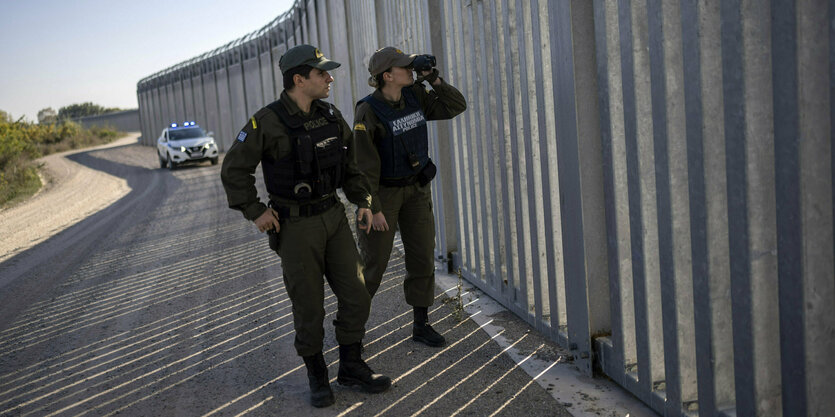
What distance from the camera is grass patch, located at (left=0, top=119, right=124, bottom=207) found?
62.8 feet

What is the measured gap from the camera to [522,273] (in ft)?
16.0

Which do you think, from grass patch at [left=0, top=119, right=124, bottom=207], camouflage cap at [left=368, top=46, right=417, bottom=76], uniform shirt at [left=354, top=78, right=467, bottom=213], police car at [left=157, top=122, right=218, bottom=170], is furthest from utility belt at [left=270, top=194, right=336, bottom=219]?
police car at [left=157, top=122, right=218, bottom=170]

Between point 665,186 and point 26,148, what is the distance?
30.1m

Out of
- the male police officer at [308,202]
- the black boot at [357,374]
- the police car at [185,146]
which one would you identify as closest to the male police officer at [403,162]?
the male police officer at [308,202]

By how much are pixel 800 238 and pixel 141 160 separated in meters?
31.5

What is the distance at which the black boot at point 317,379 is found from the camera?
381 cm

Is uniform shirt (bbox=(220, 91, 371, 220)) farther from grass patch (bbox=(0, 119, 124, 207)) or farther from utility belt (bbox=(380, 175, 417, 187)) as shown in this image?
grass patch (bbox=(0, 119, 124, 207))

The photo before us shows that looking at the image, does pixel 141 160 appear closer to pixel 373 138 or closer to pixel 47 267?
pixel 47 267

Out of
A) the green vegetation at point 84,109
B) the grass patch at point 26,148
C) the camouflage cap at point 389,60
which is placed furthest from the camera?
the green vegetation at point 84,109

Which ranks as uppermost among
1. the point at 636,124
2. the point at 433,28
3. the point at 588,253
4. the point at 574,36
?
the point at 433,28

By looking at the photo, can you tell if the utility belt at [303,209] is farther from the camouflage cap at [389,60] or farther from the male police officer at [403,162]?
the camouflage cap at [389,60]

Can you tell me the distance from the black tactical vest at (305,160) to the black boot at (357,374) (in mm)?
877

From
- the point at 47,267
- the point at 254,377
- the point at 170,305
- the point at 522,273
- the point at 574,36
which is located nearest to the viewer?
the point at 574,36

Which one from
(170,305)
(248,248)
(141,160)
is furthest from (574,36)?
(141,160)
